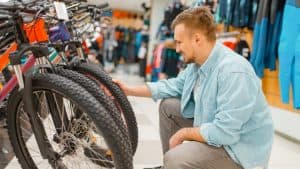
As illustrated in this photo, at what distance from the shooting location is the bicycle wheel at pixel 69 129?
1327 mm

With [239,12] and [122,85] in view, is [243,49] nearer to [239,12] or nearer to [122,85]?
[239,12]

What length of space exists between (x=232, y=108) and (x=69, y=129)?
0.71 meters

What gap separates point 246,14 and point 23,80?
9.83ft

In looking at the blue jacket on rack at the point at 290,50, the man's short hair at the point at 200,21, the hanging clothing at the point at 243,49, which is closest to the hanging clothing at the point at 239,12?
the hanging clothing at the point at 243,49

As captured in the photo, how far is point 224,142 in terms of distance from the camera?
1544 mm

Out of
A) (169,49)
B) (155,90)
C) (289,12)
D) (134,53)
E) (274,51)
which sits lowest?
(134,53)

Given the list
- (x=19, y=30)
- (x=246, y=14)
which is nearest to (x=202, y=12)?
(x=19, y=30)

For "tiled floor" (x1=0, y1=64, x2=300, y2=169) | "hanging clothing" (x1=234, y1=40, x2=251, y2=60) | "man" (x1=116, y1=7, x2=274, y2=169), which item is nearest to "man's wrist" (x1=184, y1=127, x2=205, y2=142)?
"man" (x1=116, y1=7, x2=274, y2=169)

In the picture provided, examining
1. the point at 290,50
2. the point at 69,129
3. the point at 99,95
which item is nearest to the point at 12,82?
the point at 69,129

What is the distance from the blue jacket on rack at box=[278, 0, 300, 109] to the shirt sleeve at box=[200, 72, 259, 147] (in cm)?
165

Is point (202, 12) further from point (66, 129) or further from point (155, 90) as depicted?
point (66, 129)

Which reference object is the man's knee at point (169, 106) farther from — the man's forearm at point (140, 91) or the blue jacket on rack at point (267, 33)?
the blue jacket on rack at point (267, 33)

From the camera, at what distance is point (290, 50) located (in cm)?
311

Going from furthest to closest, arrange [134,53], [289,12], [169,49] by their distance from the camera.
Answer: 1. [134,53]
2. [169,49]
3. [289,12]
